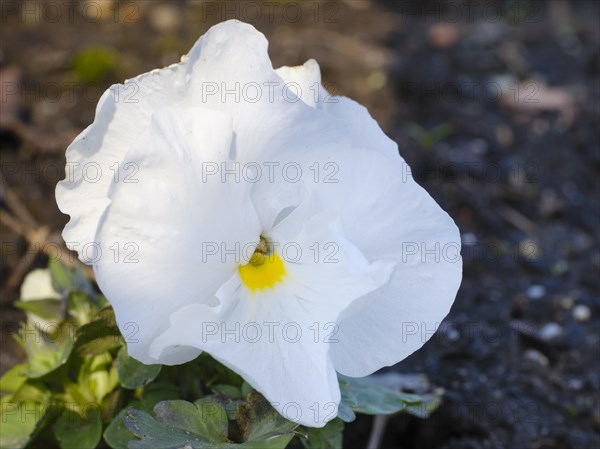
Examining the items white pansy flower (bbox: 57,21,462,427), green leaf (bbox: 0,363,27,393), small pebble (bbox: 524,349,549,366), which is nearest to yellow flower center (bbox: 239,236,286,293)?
white pansy flower (bbox: 57,21,462,427)

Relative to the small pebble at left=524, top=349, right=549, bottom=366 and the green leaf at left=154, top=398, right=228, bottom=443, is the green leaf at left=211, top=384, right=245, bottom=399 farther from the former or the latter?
the small pebble at left=524, top=349, right=549, bottom=366

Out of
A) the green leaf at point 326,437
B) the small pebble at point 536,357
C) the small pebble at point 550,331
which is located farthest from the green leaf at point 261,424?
the small pebble at point 550,331

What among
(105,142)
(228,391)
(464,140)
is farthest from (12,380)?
(464,140)

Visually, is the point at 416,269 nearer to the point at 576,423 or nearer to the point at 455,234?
the point at 455,234

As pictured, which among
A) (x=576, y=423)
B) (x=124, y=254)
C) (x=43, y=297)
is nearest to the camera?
(x=124, y=254)

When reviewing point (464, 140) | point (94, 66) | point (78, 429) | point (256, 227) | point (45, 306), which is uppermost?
point (256, 227)

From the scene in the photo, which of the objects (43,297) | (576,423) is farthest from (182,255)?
(576,423)

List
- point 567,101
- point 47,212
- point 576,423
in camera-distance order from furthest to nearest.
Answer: point 567,101, point 47,212, point 576,423

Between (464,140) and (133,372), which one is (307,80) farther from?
(464,140)
